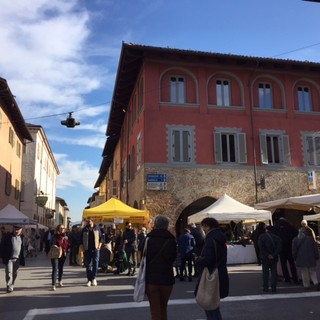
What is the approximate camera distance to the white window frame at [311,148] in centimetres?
2223

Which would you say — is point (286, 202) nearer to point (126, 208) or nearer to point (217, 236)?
point (126, 208)

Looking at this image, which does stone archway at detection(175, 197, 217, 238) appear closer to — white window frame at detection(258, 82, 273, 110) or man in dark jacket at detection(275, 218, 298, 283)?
white window frame at detection(258, 82, 273, 110)

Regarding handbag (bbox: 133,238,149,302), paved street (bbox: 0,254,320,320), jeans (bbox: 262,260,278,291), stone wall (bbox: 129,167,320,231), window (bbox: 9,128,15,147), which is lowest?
paved street (bbox: 0,254,320,320)

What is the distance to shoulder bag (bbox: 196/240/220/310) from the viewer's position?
16.3 feet

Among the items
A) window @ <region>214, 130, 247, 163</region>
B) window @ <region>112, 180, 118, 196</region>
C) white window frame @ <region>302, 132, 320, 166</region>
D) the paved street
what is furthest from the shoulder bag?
window @ <region>112, 180, 118, 196</region>

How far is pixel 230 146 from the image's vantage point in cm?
2139

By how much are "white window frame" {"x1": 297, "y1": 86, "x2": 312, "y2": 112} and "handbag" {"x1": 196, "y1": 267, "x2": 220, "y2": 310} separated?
1954 centimetres

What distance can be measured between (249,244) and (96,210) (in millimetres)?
6386

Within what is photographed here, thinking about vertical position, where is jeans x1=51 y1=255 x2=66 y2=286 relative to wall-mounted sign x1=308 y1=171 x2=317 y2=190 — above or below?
below

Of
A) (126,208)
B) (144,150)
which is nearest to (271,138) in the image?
(144,150)

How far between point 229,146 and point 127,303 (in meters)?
14.3

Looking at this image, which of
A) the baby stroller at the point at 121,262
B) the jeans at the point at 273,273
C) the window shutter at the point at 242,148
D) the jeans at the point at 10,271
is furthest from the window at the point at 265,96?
the jeans at the point at 10,271

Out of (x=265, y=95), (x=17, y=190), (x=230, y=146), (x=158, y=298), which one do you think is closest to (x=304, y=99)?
(x=265, y=95)

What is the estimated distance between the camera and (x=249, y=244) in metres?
16.7
